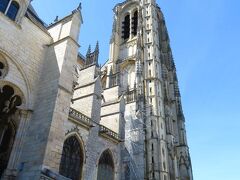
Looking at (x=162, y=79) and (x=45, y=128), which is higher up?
(x=162, y=79)

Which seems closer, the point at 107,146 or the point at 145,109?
the point at 107,146

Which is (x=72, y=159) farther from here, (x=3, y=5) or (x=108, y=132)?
(x=3, y=5)

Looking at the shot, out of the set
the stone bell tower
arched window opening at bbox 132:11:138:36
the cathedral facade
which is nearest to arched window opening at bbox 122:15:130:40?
the stone bell tower

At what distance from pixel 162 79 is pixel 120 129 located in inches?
348

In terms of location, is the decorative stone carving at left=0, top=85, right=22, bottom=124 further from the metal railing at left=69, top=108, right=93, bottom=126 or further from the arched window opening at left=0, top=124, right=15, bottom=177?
the metal railing at left=69, top=108, right=93, bottom=126

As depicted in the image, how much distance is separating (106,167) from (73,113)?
3.42 metres

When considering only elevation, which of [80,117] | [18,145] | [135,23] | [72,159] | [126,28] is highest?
[135,23]

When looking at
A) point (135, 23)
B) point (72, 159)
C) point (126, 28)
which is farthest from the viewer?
point (126, 28)

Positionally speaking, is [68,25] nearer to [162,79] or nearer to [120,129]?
[120,129]

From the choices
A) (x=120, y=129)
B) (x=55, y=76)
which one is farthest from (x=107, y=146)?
(x=55, y=76)

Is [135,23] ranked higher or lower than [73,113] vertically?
higher

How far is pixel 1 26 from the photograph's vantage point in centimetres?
940

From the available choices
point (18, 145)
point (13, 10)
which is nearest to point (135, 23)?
point (13, 10)

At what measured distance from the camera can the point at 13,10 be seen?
10.5 meters
